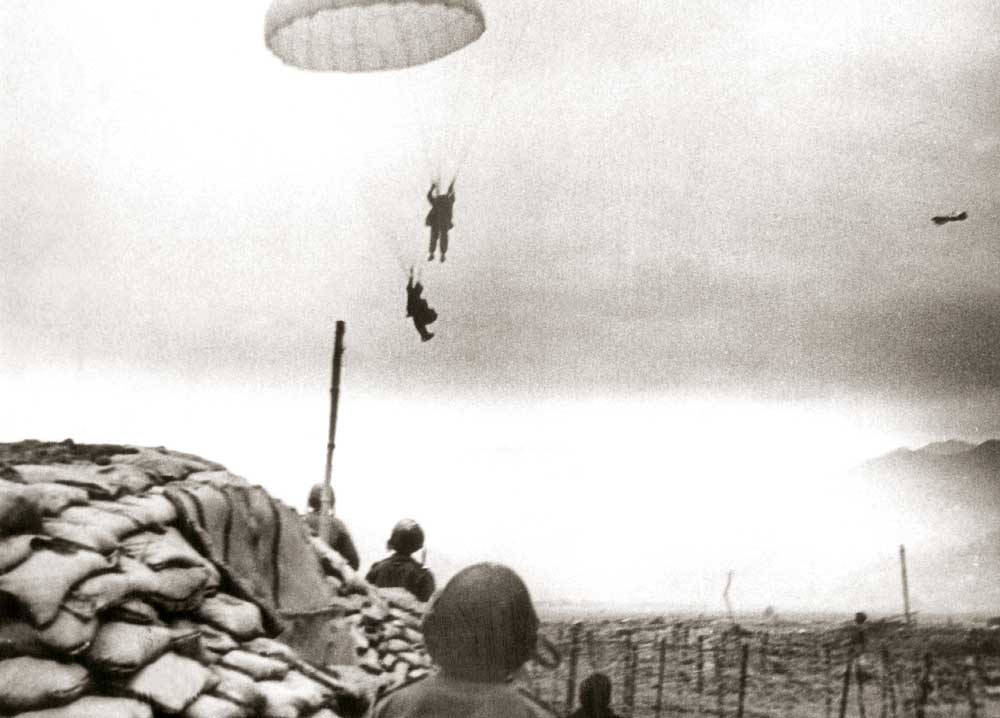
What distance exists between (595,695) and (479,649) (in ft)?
10.8

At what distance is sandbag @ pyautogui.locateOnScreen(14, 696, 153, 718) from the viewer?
454 cm

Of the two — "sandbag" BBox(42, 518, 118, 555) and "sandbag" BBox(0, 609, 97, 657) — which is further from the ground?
"sandbag" BBox(42, 518, 118, 555)

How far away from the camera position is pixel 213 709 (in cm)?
510

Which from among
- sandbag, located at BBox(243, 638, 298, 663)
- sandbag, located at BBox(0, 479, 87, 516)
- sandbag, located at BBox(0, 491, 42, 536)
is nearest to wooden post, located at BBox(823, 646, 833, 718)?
sandbag, located at BBox(243, 638, 298, 663)

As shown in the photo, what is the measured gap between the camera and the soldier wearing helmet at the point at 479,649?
2.81 meters

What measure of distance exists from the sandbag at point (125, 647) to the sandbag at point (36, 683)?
5.3 inches

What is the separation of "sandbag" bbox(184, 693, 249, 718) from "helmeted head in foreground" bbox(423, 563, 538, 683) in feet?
8.73

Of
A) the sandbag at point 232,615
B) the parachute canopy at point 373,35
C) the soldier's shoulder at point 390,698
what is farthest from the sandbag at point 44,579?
the parachute canopy at point 373,35

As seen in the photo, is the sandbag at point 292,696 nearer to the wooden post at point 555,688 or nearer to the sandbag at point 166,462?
the sandbag at point 166,462

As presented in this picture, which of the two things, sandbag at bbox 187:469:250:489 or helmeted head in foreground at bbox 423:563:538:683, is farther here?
sandbag at bbox 187:469:250:489

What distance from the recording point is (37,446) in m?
7.15

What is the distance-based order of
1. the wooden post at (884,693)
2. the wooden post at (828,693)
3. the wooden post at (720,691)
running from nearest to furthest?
the wooden post at (828,693) < the wooden post at (720,691) < the wooden post at (884,693)

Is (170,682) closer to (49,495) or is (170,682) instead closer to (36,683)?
(36,683)

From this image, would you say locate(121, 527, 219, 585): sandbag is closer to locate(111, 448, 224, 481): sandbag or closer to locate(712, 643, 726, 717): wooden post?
locate(111, 448, 224, 481): sandbag
